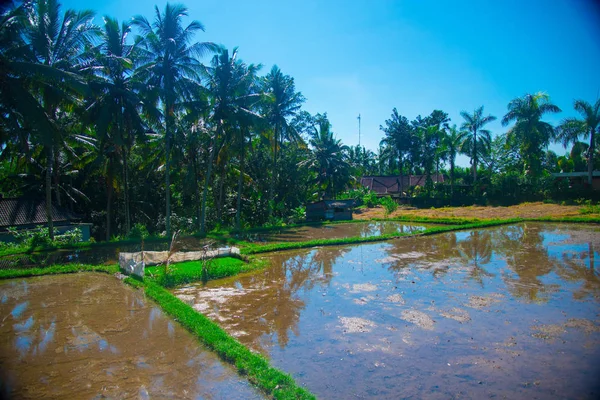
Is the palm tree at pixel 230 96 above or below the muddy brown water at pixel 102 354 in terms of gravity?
above

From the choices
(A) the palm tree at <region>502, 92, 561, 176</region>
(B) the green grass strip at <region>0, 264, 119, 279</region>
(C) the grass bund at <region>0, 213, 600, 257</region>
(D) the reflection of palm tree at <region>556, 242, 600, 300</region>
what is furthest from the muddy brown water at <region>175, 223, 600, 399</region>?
(A) the palm tree at <region>502, 92, 561, 176</region>

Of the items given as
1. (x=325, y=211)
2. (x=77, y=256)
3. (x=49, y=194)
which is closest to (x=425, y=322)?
(x=77, y=256)

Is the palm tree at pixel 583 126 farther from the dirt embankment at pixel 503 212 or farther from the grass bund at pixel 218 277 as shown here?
the grass bund at pixel 218 277

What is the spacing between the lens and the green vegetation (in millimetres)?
10875

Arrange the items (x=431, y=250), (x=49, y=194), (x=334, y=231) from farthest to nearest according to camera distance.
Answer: (x=334, y=231) < (x=49, y=194) < (x=431, y=250)

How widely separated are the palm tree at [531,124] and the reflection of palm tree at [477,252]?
19.8m

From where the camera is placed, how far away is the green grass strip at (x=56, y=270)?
11691mm

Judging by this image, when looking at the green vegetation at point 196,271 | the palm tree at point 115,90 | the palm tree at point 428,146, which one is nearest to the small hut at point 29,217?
the palm tree at point 115,90

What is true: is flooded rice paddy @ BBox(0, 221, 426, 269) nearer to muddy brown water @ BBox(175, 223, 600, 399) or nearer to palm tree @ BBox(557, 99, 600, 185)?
muddy brown water @ BBox(175, 223, 600, 399)

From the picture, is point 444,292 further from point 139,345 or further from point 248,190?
point 248,190

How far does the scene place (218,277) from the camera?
11.6 m

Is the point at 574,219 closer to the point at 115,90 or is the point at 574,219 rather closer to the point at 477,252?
the point at 477,252


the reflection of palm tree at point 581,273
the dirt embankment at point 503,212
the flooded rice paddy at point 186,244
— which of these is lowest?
the reflection of palm tree at point 581,273

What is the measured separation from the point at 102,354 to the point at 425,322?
5924 millimetres
